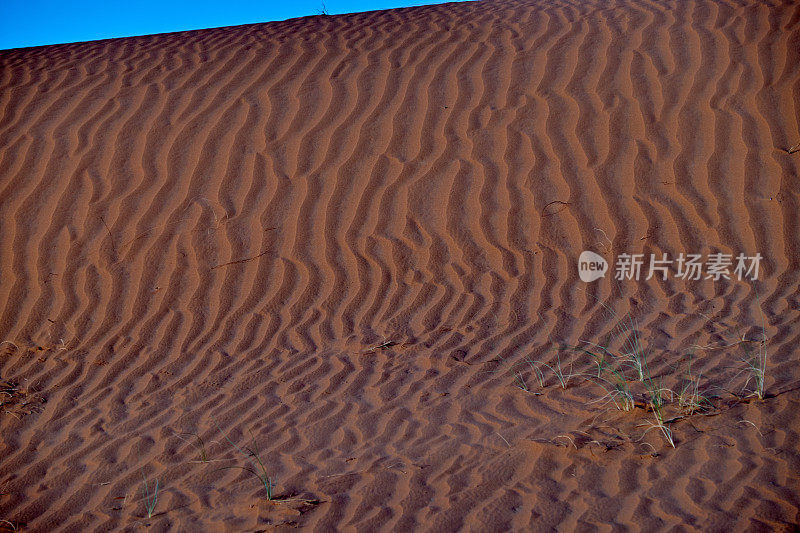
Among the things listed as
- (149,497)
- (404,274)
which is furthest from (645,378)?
(149,497)

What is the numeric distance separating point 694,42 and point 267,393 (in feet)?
16.6

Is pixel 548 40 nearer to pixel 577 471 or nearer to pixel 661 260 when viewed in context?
pixel 661 260

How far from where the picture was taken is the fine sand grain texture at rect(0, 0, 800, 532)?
9.62 ft

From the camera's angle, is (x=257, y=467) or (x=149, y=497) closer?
(x=149, y=497)

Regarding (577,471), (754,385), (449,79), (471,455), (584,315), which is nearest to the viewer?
(577,471)

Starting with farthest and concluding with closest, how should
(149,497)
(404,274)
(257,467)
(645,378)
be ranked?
1. (404,274)
2. (645,378)
3. (257,467)
4. (149,497)

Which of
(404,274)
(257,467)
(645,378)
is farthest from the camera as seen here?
(404,274)

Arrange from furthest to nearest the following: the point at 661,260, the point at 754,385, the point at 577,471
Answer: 1. the point at 661,260
2. the point at 754,385
3. the point at 577,471

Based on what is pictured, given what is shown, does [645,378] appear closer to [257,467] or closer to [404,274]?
[404,274]

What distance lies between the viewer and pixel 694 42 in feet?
20.9

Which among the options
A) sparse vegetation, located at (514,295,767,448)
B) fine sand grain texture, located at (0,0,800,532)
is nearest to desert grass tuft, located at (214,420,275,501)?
fine sand grain texture, located at (0,0,800,532)

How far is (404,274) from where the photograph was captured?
15.8 ft

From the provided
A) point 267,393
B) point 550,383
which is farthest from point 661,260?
point 267,393

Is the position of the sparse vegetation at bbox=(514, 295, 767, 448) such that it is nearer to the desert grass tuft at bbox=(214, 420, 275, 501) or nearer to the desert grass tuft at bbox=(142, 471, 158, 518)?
the desert grass tuft at bbox=(214, 420, 275, 501)
